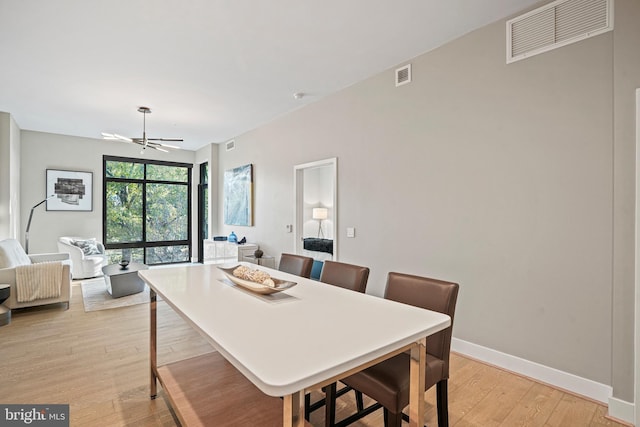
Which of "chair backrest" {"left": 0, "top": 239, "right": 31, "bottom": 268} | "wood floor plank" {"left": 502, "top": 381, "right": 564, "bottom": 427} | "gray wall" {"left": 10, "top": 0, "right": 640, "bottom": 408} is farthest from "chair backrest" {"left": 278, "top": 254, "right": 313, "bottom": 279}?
"chair backrest" {"left": 0, "top": 239, "right": 31, "bottom": 268}

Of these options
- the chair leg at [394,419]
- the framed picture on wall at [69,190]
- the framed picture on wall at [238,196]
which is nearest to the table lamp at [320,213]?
the framed picture on wall at [238,196]

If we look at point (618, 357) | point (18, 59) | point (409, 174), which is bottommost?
point (618, 357)

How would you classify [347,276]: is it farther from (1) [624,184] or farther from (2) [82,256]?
(2) [82,256]

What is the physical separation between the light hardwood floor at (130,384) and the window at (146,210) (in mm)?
3891

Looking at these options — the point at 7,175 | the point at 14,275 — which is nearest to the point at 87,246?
the point at 7,175

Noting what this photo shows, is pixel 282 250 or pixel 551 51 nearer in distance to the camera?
pixel 551 51

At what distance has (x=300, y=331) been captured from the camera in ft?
3.72

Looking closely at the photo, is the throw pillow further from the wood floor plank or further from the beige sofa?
the wood floor plank

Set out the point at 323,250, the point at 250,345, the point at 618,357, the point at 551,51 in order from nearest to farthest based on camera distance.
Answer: the point at 250,345
the point at 618,357
the point at 551,51
the point at 323,250

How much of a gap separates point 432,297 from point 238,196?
A: 5.23 m

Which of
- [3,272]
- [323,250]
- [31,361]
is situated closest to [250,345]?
[31,361]

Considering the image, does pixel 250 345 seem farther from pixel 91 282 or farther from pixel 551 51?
pixel 91 282

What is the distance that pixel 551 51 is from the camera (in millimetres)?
2346

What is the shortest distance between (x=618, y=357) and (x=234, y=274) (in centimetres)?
247
